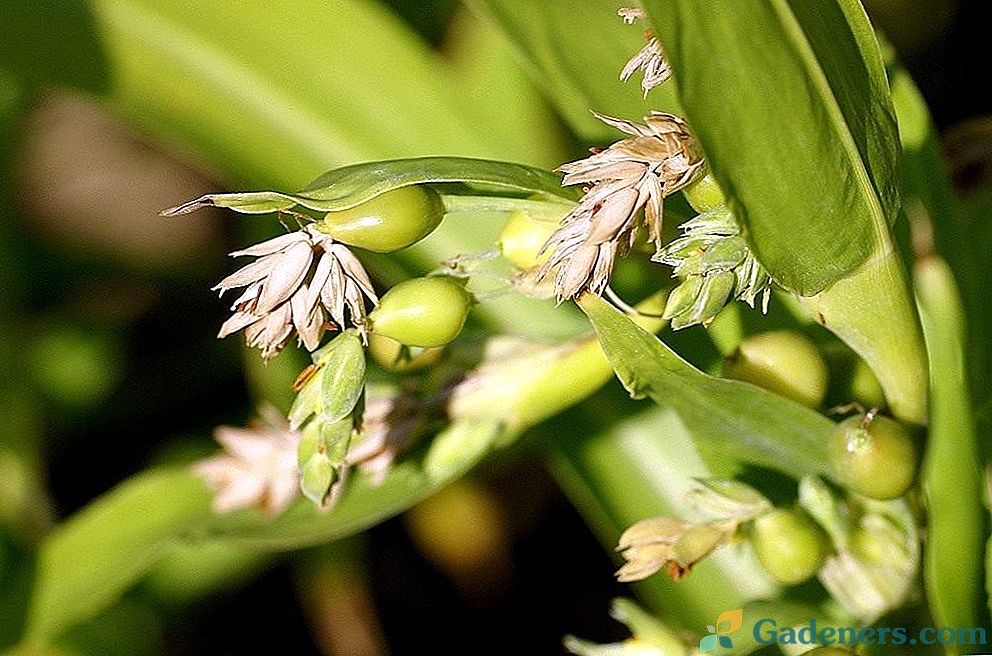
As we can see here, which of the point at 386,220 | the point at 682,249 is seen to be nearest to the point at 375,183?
the point at 386,220

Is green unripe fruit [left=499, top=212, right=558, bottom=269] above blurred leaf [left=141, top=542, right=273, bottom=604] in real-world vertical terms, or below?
above

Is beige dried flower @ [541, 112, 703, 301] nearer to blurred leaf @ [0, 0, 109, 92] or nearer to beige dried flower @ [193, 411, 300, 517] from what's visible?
beige dried flower @ [193, 411, 300, 517]

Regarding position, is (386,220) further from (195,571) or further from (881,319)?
(195,571)

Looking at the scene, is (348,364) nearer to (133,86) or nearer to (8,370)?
(133,86)

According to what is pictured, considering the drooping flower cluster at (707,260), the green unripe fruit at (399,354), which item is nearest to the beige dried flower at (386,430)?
the green unripe fruit at (399,354)

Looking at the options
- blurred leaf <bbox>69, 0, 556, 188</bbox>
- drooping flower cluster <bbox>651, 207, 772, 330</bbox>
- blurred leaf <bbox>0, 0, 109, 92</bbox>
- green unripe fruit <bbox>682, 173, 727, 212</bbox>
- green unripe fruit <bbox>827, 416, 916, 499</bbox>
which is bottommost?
green unripe fruit <bbox>827, 416, 916, 499</bbox>

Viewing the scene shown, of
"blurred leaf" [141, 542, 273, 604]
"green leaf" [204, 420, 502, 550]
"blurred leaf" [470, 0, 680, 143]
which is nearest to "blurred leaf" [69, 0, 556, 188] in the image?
"blurred leaf" [470, 0, 680, 143]
